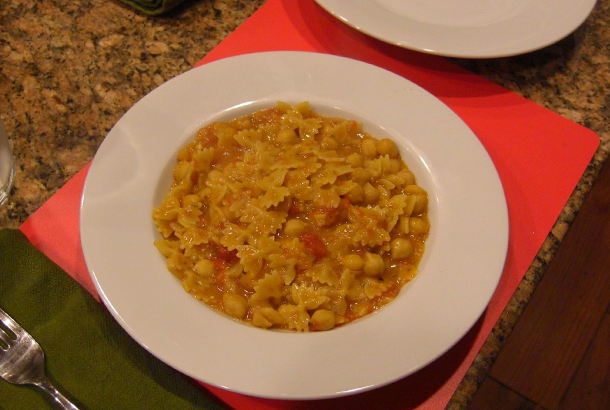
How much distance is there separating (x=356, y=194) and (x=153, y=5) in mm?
1890

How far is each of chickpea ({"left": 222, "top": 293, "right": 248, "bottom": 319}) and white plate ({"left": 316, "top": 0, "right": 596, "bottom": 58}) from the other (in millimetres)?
1541

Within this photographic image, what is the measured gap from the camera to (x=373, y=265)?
210cm

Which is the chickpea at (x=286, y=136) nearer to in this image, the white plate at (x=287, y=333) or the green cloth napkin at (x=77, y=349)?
the white plate at (x=287, y=333)

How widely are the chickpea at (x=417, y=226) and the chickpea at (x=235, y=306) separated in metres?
0.79

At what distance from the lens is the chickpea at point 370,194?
227 cm

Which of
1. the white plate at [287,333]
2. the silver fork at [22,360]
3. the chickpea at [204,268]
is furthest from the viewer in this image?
the chickpea at [204,268]

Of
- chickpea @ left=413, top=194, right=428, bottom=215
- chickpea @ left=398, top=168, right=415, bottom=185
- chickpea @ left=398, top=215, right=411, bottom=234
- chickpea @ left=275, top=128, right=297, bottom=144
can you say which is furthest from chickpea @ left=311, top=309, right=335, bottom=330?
chickpea @ left=275, top=128, right=297, bottom=144

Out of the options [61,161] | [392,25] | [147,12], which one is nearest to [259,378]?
[61,161]

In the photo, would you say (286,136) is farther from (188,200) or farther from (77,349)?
(77,349)

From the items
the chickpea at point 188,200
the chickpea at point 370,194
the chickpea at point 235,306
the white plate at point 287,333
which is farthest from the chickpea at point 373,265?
the chickpea at point 188,200

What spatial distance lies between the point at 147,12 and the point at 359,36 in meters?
1.33

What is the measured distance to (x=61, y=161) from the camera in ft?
8.61

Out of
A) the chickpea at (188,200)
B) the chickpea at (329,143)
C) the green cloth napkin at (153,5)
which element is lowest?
the chickpea at (329,143)

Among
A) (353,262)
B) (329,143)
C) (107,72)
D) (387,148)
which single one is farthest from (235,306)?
(107,72)
